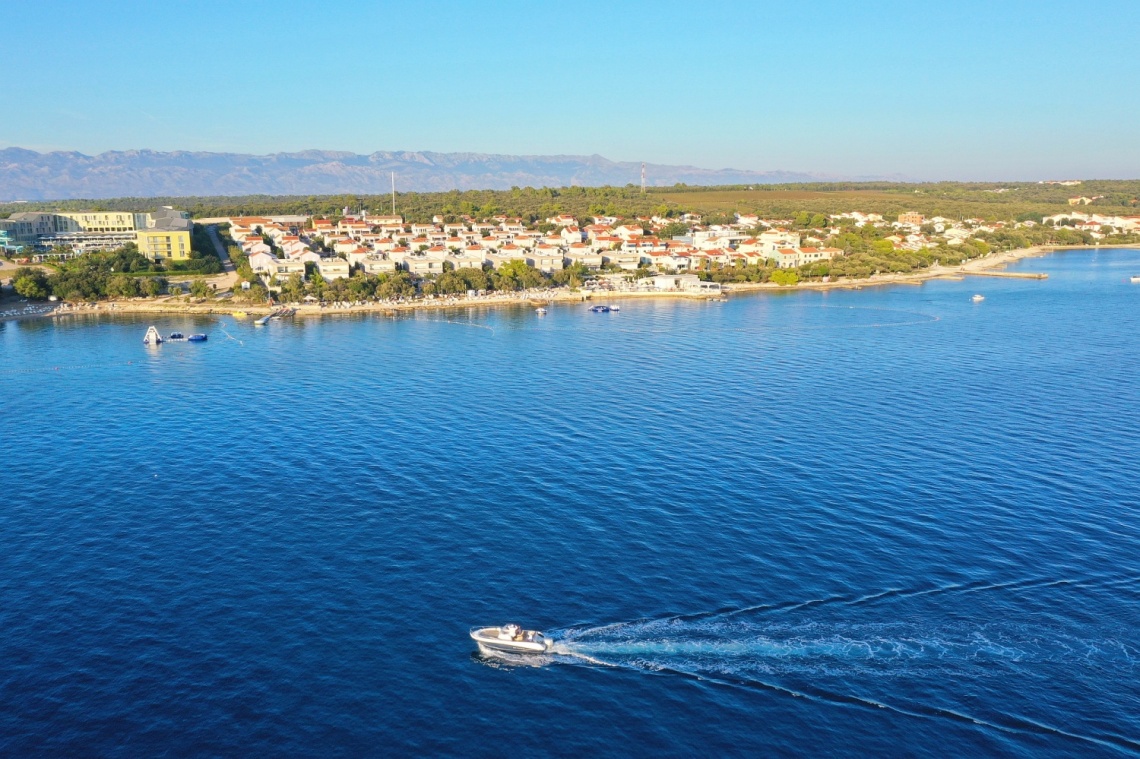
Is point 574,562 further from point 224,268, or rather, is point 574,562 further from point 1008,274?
point 1008,274

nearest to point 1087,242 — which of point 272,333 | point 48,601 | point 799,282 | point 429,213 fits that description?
point 799,282

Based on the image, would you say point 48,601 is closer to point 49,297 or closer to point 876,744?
point 876,744

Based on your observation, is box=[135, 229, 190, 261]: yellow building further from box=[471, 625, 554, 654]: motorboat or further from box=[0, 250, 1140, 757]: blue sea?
box=[471, 625, 554, 654]: motorboat

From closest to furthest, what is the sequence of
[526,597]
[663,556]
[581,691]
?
[581,691], [526,597], [663,556]

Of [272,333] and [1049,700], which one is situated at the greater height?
[272,333]

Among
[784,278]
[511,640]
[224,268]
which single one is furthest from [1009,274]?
[511,640]

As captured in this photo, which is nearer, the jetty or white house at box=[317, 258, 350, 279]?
white house at box=[317, 258, 350, 279]

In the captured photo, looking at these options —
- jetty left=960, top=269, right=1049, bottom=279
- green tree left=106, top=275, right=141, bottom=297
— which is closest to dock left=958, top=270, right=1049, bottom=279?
Answer: jetty left=960, top=269, right=1049, bottom=279

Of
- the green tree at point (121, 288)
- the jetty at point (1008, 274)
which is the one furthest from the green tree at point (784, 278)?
the green tree at point (121, 288)
